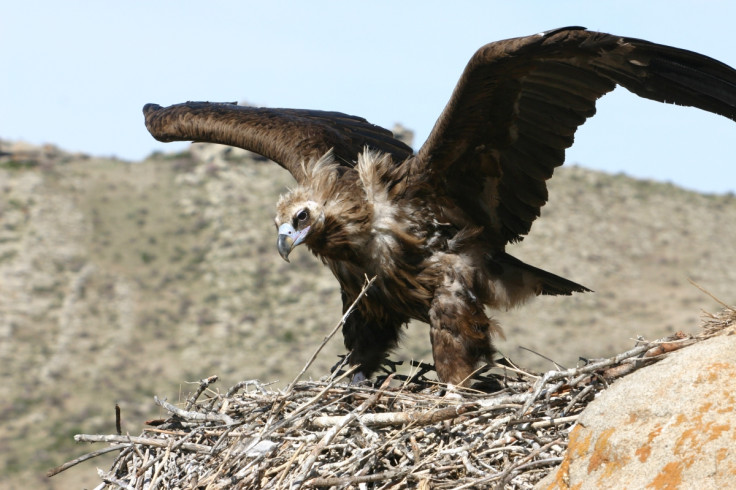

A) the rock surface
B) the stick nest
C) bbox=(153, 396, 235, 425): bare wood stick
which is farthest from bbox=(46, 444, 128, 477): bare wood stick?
the rock surface

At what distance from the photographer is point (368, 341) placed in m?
6.86

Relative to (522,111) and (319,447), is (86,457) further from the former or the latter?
(522,111)

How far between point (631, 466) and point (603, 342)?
1003 inches

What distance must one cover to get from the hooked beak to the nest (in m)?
0.89

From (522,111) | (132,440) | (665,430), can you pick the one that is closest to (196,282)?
(132,440)

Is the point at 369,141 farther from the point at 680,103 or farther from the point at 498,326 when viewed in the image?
the point at 680,103

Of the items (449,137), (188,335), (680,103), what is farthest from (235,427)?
(188,335)

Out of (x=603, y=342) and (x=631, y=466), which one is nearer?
(x=631, y=466)

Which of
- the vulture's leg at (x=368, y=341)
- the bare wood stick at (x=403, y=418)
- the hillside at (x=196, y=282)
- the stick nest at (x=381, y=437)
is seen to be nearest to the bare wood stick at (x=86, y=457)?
the stick nest at (x=381, y=437)

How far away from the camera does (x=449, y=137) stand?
19.9ft

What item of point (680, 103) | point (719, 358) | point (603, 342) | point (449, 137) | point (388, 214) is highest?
point (680, 103)

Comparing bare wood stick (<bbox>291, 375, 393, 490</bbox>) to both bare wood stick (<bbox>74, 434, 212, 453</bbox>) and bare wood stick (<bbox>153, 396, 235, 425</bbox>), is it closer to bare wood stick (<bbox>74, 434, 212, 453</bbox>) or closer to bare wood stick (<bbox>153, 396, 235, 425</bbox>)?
bare wood stick (<bbox>153, 396, 235, 425</bbox>)

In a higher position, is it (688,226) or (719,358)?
(688,226)

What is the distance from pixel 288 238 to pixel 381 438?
5.20 ft
